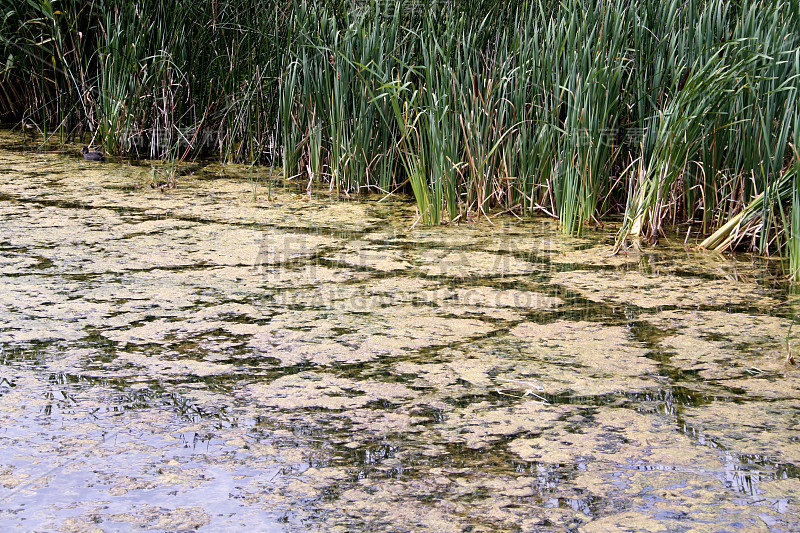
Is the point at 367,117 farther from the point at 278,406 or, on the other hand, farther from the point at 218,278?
the point at 278,406

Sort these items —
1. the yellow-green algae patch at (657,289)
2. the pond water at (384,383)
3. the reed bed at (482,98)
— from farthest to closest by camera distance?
the reed bed at (482,98) < the yellow-green algae patch at (657,289) < the pond water at (384,383)

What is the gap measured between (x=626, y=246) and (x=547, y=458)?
5.30 ft

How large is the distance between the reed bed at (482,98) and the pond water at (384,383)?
282mm

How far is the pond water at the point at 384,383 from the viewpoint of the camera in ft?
4.41

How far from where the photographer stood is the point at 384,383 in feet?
5.92

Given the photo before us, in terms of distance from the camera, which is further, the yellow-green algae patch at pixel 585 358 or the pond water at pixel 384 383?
the yellow-green algae patch at pixel 585 358

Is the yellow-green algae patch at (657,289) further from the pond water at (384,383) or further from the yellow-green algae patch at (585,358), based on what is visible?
the yellow-green algae patch at (585,358)

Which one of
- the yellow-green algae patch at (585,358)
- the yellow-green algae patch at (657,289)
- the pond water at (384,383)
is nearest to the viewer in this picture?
the pond water at (384,383)

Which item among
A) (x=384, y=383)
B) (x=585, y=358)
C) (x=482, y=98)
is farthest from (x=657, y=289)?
(x=482, y=98)

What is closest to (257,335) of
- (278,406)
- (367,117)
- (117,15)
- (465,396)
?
(278,406)

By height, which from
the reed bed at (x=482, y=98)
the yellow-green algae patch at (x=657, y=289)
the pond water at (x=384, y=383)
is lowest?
the pond water at (x=384, y=383)

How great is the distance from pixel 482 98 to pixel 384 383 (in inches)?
73.9

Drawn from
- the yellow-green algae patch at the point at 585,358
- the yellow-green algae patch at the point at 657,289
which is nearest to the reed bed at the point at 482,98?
the yellow-green algae patch at the point at 657,289

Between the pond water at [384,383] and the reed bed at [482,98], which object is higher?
the reed bed at [482,98]
